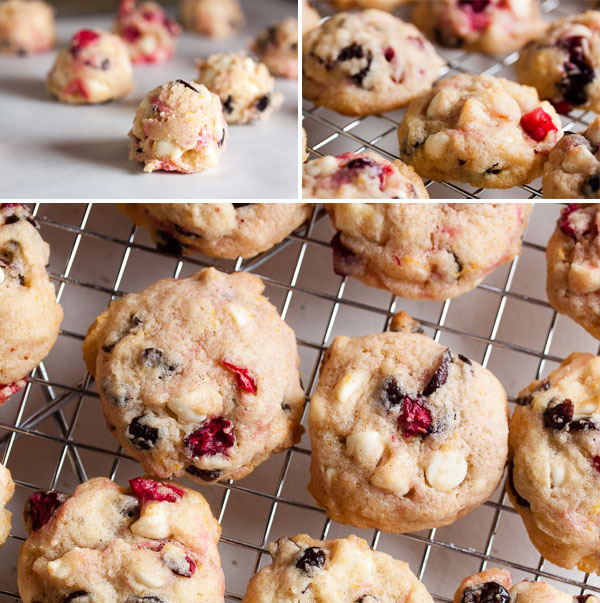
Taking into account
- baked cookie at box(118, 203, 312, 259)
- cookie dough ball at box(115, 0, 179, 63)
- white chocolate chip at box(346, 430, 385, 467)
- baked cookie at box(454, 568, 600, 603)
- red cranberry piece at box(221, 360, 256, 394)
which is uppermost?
cookie dough ball at box(115, 0, 179, 63)

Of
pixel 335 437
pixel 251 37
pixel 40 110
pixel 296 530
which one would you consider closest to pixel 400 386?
pixel 335 437

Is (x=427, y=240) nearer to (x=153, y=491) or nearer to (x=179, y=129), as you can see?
(x=179, y=129)

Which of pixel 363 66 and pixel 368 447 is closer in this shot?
pixel 368 447

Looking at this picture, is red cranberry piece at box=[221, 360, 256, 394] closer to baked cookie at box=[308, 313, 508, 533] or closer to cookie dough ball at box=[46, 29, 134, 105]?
baked cookie at box=[308, 313, 508, 533]

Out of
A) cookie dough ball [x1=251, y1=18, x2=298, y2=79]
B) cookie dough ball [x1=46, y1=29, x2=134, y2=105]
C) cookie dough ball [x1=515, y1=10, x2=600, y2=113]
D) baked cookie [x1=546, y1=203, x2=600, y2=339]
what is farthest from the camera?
cookie dough ball [x1=251, y1=18, x2=298, y2=79]

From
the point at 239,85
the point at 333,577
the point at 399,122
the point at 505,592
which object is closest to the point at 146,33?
the point at 239,85

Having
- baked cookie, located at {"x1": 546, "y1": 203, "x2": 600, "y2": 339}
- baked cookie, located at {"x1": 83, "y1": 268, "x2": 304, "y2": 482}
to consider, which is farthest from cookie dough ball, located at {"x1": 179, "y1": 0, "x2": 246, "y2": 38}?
baked cookie, located at {"x1": 546, "y1": 203, "x2": 600, "y2": 339}
